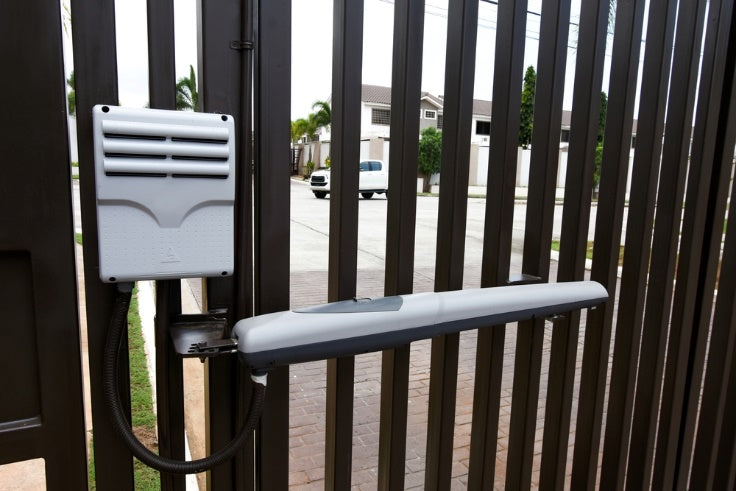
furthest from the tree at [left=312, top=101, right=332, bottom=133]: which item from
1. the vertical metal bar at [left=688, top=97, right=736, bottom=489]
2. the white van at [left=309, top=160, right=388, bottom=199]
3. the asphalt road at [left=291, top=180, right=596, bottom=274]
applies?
the vertical metal bar at [left=688, top=97, right=736, bottom=489]

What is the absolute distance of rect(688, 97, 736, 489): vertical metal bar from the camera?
6.72 feet

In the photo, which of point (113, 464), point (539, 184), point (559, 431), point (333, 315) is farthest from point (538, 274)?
point (113, 464)

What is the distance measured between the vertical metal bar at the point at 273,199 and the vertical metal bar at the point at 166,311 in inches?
6.3

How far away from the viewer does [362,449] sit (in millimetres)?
3084

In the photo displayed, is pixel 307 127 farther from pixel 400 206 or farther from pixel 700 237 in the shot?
pixel 400 206

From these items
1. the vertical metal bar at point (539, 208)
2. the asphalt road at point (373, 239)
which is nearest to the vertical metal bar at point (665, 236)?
the vertical metal bar at point (539, 208)

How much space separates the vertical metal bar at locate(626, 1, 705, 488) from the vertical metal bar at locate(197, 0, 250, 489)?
4.84 feet

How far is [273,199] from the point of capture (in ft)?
3.41

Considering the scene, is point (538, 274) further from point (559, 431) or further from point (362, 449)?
point (362, 449)

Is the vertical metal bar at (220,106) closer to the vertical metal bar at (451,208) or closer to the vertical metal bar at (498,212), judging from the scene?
the vertical metal bar at (451,208)

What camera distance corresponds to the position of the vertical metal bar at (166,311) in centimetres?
90

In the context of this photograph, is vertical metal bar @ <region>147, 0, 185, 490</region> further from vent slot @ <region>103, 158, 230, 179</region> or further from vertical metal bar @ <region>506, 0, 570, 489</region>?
vertical metal bar @ <region>506, 0, 570, 489</region>

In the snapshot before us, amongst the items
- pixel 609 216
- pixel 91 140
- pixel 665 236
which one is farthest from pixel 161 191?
pixel 665 236

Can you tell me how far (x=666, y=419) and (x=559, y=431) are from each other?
26.1 inches
